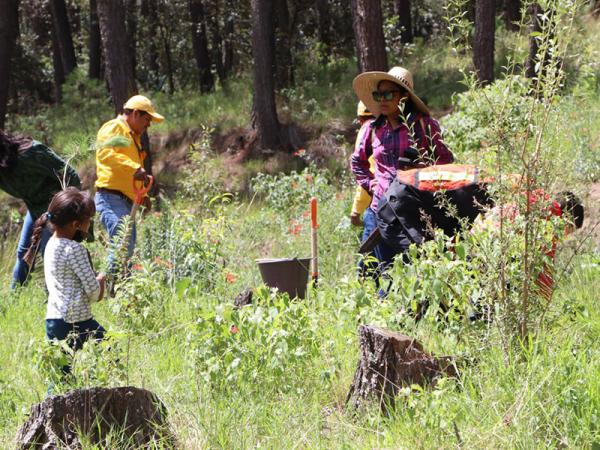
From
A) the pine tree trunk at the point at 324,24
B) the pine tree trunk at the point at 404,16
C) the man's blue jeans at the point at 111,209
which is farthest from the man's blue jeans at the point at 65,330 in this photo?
the pine tree trunk at the point at 404,16

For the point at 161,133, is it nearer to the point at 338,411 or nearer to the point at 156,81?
the point at 156,81

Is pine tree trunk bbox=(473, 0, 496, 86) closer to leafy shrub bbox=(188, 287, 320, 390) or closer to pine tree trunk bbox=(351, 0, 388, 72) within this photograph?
pine tree trunk bbox=(351, 0, 388, 72)

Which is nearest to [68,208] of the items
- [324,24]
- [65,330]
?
[65,330]

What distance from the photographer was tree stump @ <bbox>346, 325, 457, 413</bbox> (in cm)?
354

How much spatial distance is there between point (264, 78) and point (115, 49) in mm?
3272

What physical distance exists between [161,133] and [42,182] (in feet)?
39.4

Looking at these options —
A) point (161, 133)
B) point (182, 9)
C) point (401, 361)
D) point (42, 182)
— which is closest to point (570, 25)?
point (401, 361)

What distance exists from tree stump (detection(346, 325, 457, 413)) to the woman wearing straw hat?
73.6 inches

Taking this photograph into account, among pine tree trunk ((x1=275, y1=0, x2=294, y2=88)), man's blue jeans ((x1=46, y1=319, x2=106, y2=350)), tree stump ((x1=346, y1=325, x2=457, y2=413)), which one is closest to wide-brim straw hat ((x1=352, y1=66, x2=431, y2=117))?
tree stump ((x1=346, y1=325, x2=457, y2=413))

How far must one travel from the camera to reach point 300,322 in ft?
13.0

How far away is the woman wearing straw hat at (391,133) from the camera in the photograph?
18.1 feet

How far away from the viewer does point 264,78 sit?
51.8ft

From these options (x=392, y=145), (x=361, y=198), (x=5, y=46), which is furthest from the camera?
(x=5, y=46)

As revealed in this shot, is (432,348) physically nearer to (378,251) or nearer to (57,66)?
(378,251)
